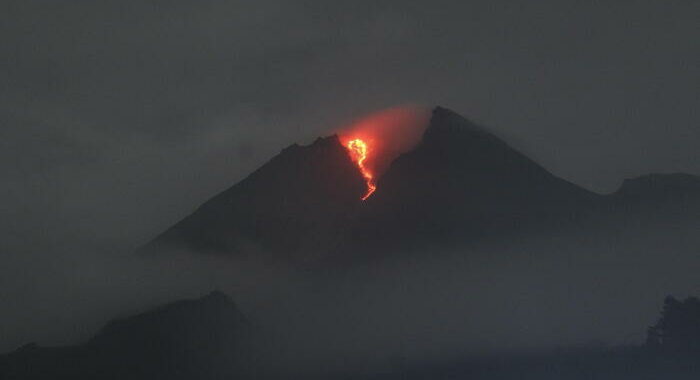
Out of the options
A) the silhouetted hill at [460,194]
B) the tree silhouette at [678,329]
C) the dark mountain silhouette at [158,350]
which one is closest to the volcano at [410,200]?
the silhouetted hill at [460,194]

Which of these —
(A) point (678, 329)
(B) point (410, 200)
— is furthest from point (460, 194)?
(A) point (678, 329)

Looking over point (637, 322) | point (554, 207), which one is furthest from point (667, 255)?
point (637, 322)

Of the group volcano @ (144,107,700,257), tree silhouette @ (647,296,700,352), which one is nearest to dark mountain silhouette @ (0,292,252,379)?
volcano @ (144,107,700,257)

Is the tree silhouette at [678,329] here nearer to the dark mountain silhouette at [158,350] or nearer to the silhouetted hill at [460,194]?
the silhouetted hill at [460,194]

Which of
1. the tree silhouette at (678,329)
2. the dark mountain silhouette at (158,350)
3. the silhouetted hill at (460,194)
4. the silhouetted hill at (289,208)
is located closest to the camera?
the tree silhouette at (678,329)

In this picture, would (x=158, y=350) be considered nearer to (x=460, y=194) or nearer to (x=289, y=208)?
(x=289, y=208)

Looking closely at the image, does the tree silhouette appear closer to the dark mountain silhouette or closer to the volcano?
the volcano
